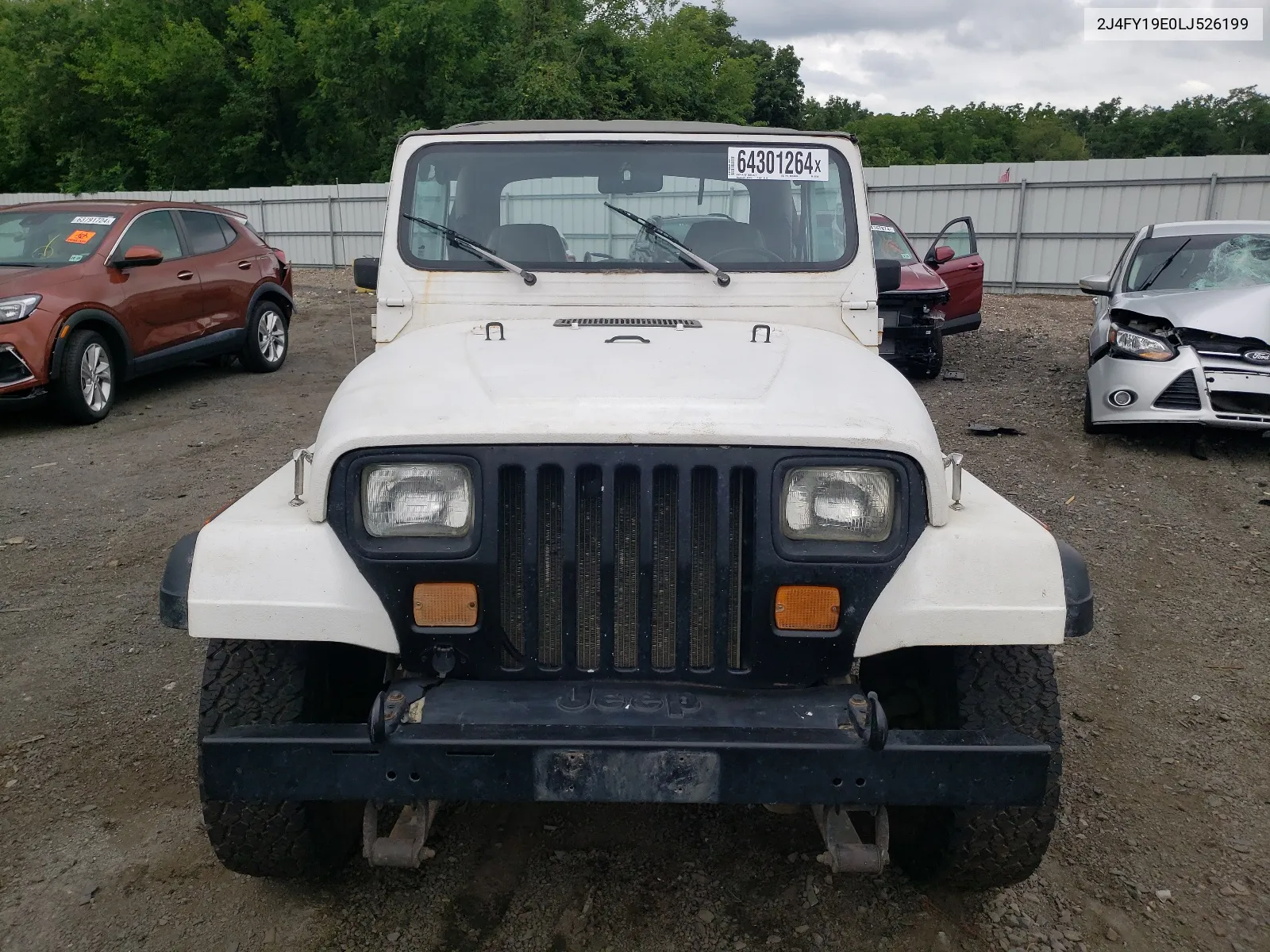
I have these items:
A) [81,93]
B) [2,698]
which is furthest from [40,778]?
[81,93]

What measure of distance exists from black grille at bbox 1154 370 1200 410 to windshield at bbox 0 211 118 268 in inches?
312

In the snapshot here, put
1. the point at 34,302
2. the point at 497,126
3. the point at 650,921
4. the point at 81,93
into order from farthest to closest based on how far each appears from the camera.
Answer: the point at 81,93 < the point at 34,302 < the point at 497,126 < the point at 650,921

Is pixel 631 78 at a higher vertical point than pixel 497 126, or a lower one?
higher

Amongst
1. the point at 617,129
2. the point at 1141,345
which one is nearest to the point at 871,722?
the point at 617,129

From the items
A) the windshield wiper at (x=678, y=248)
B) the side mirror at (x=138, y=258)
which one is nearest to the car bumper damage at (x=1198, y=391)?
the windshield wiper at (x=678, y=248)

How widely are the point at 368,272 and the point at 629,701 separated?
6.58ft

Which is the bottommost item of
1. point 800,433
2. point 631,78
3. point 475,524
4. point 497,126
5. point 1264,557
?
point 1264,557

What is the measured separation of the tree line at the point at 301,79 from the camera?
2705 cm

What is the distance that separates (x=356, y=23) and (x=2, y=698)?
27.6 meters

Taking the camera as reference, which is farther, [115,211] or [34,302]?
[115,211]

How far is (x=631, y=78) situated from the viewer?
86.6ft

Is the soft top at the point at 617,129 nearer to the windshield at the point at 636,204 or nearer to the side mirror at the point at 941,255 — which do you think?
the windshield at the point at 636,204

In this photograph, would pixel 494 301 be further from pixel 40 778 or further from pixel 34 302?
pixel 34 302

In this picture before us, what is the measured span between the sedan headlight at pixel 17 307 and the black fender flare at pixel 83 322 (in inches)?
9.3
